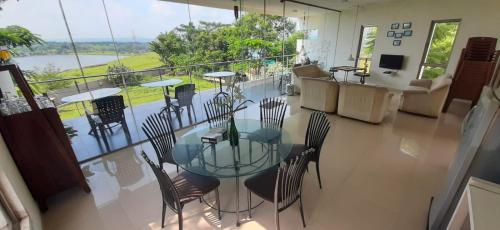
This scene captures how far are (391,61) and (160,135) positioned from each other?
707 centimetres

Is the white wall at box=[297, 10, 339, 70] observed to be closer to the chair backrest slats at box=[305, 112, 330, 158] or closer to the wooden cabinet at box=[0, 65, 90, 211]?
the chair backrest slats at box=[305, 112, 330, 158]

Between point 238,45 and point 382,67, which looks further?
point 382,67

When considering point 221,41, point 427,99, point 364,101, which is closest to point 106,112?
point 221,41

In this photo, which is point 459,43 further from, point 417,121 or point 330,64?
point 330,64

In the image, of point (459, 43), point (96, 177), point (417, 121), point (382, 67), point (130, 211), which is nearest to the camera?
point (130, 211)

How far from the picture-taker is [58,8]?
266cm

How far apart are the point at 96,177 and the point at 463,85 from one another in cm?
653

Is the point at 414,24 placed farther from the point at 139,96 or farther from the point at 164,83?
the point at 139,96

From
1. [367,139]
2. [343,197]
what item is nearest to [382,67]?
[367,139]

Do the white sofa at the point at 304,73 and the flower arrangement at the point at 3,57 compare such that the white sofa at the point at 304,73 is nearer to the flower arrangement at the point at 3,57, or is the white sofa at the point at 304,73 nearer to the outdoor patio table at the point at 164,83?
the outdoor patio table at the point at 164,83

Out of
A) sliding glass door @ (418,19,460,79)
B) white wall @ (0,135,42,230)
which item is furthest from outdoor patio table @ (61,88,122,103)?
sliding glass door @ (418,19,460,79)

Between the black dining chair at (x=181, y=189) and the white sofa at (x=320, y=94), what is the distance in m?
3.44

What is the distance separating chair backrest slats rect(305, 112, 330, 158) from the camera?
2.14 m

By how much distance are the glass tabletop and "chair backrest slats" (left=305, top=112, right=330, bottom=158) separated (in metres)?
0.30
